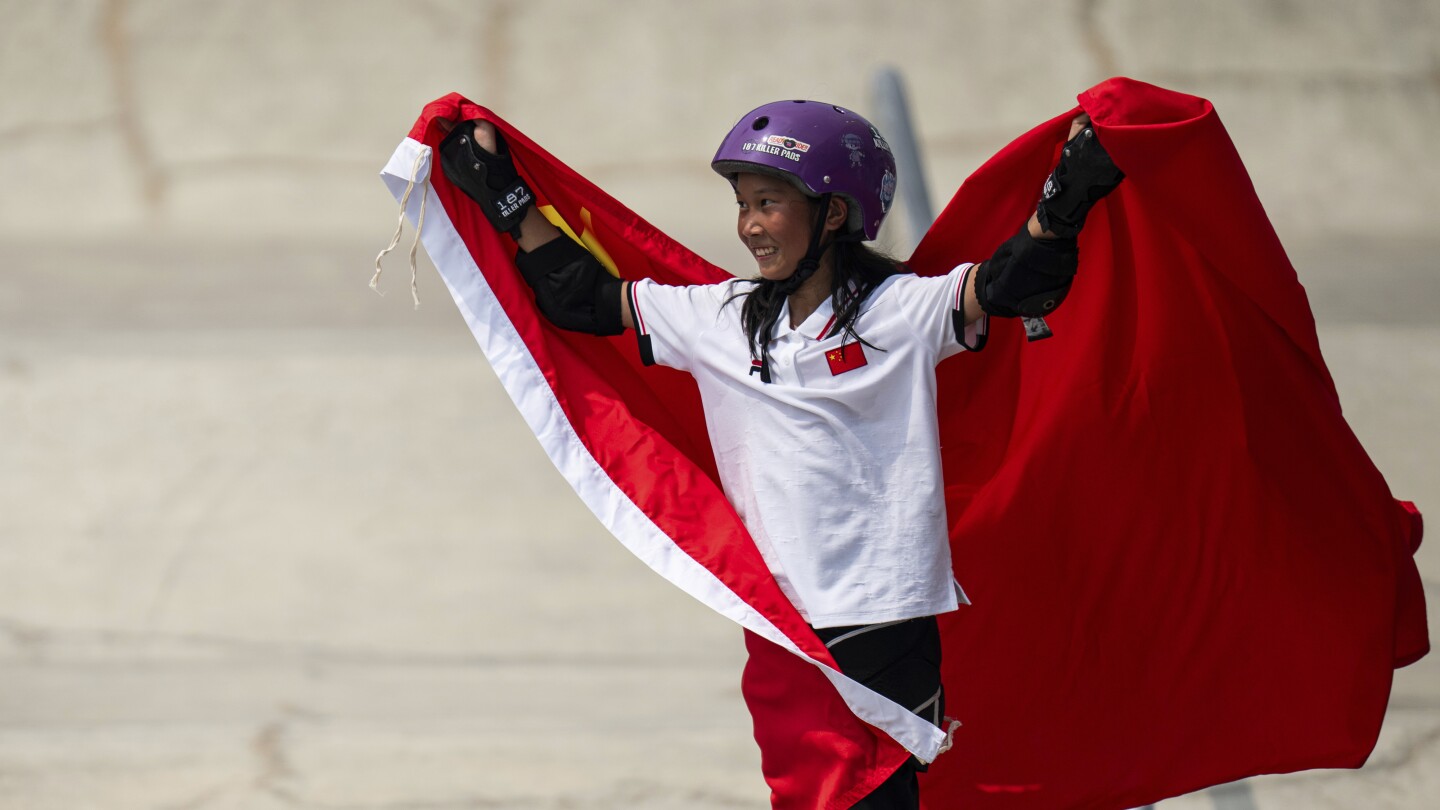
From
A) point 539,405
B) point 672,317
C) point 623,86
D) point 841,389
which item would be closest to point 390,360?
point 623,86

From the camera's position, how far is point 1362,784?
12.7 ft

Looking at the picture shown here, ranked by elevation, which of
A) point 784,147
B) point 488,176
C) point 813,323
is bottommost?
point 813,323

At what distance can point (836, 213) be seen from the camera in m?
2.42

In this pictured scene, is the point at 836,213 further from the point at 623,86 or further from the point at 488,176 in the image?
the point at 623,86

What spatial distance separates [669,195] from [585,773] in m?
3.10

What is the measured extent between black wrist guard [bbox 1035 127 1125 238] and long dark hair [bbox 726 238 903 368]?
338mm

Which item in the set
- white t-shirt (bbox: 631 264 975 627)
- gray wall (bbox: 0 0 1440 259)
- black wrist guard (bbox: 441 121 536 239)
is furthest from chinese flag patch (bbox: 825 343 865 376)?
gray wall (bbox: 0 0 1440 259)

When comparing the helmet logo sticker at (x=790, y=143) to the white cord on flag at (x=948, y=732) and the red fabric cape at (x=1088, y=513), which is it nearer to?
the red fabric cape at (x=1088, y=513)

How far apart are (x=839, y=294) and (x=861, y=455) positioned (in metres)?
A: 0.27

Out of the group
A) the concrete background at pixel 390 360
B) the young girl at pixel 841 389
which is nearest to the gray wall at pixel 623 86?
the concrete background at pixel 390 360

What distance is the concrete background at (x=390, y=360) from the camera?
13.6 ft

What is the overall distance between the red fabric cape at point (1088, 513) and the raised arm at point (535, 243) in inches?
1.8

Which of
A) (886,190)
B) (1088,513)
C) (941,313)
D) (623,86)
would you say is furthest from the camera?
(623,86)

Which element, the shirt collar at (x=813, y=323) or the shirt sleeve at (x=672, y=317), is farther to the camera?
the shirt sleeve at (x=672, y=317)
